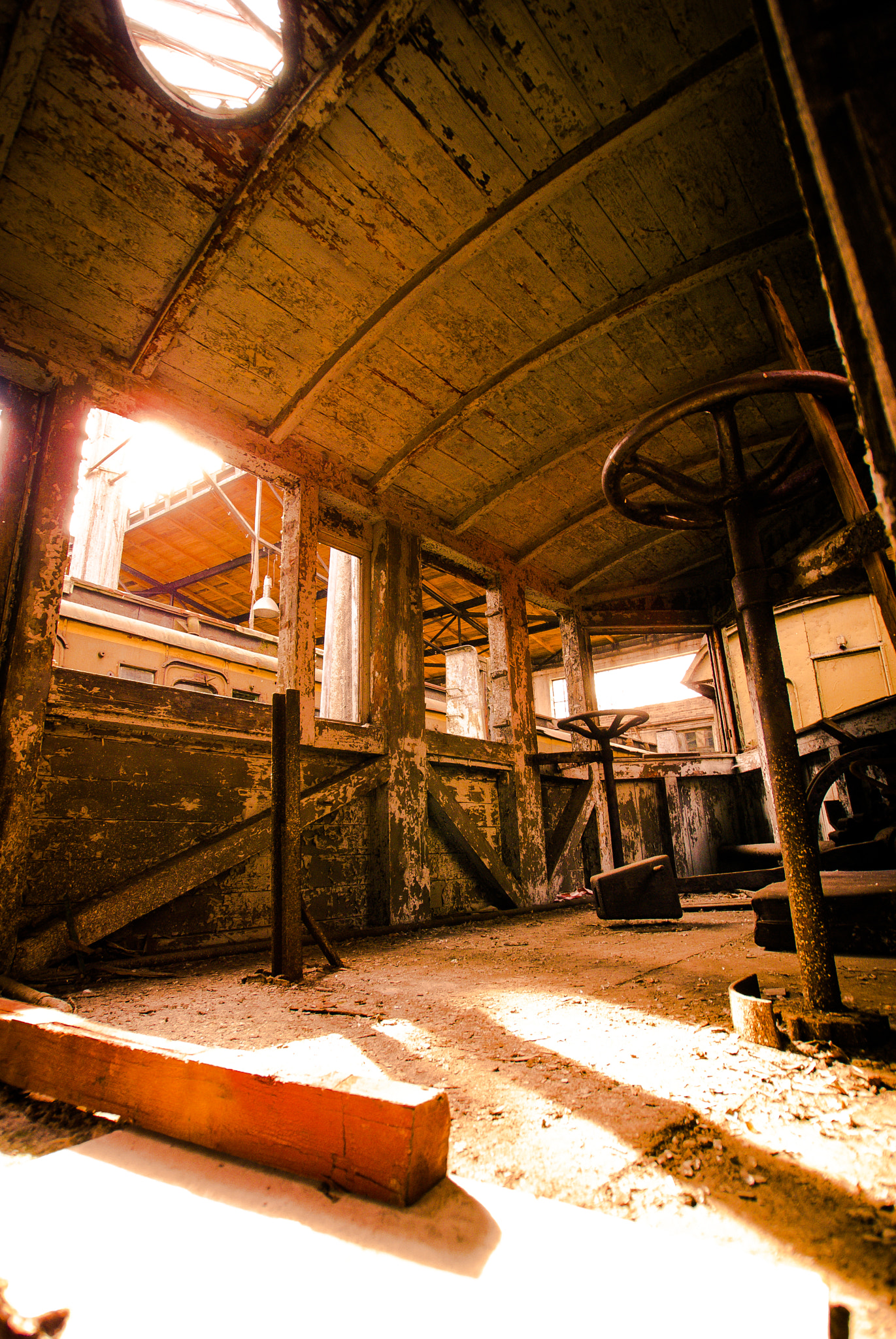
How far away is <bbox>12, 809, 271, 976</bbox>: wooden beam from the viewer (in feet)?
9.64

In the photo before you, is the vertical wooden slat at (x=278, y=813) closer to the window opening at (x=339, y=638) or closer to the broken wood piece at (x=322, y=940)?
the broken wood piece at (x=322, y=940)

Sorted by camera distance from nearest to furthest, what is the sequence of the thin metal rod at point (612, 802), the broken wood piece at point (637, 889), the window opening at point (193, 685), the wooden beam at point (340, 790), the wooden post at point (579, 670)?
the broken wood piece at point (637, 889) → the wooden beam at point (340, 790) → the thin metal rod at point (612, 802) → the wooden post at point (579, 670) → the window opening at point (193, 685)

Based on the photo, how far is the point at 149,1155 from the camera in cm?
110

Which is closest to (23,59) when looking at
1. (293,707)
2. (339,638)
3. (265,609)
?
(293,707)

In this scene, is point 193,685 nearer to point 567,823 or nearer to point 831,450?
point 567,823

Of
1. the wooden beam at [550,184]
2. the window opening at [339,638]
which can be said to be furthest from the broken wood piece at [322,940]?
the window opening at [339,638]

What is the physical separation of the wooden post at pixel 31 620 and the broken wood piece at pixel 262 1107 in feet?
6.47

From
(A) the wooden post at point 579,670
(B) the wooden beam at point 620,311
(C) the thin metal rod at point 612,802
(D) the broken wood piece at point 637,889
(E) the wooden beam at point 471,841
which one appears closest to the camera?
(B) the wooden beam at point 620,311

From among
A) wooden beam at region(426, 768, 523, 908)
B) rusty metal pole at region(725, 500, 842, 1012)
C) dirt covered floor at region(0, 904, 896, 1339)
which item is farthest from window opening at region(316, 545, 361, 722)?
rusty metal pole at region(725, 500, 842, 1012)

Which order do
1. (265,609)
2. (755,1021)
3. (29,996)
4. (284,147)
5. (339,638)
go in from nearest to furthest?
(755,1021) < (29,996) < (284,147) < (339,638) < (265,609)

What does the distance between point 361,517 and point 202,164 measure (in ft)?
8.69

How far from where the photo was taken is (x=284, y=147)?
294 centimetres

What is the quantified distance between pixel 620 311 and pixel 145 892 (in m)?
4.58

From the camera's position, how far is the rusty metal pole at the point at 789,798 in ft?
5.38
